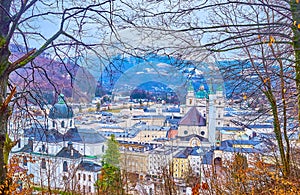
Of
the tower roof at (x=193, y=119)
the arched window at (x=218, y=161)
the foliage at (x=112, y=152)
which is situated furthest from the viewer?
the foliage at (x=112, y=152)

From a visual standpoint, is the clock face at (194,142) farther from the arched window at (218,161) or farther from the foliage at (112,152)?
the foliage at (112,152)

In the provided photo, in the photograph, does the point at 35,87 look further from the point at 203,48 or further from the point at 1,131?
the point at 203,48

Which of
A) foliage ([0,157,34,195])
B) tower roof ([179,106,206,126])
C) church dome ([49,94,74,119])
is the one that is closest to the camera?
foliage ([0,157,34,195])

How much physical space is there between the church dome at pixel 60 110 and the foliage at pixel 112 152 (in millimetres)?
1388

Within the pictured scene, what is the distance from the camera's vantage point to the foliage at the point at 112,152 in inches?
200

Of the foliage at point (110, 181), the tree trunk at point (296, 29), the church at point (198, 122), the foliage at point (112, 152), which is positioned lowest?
the foliage at point (110, 181)

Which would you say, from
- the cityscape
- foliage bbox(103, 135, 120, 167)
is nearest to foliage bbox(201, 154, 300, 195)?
the cityscape

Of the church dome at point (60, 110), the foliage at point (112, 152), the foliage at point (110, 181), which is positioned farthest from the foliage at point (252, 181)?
the foliage at point (112, 152)

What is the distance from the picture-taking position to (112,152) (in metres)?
5.20

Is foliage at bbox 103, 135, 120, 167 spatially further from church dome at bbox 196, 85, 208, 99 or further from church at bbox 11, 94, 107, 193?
church dome at bbox 196, 85, 208, 99

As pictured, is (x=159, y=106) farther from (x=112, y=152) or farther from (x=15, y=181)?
(x=15, y=181)

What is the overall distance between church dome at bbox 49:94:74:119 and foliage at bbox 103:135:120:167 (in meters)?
1.39

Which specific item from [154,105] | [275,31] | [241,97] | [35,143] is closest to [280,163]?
Result: [241,97]

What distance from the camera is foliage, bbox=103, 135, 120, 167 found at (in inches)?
200
